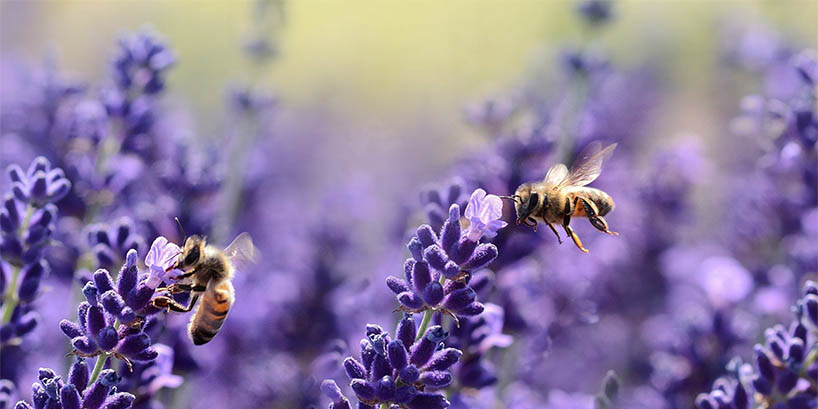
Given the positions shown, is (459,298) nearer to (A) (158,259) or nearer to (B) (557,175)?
(A) (158,259)

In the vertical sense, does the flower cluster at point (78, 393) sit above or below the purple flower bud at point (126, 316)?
below

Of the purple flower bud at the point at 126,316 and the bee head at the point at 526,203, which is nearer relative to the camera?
the purple flower bud at the point at 126,316

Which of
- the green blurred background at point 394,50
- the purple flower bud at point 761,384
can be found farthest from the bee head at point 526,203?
the green blurred background at point 394,50

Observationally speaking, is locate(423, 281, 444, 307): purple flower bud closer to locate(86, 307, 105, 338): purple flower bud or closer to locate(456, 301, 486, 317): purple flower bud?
locate(456, 301, 486, 317): purple flower bud

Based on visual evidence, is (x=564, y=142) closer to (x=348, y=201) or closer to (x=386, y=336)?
(x=348, y=201)

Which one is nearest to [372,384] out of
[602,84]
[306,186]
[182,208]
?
[182,208]

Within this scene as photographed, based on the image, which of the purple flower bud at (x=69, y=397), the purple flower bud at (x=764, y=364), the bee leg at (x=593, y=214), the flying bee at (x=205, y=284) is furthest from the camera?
the bee leg at (x=593, y=214)

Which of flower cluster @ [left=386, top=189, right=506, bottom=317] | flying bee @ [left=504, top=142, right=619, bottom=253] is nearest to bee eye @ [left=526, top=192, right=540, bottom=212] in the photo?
flying bee @ [left=504, top=142, right=619, bottom=253]

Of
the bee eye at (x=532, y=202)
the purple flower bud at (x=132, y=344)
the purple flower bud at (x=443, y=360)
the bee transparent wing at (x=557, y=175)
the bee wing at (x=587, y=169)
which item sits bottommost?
the purple flower bud at (x=443, y=360)

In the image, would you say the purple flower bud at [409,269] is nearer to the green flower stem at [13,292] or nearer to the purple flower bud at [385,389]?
the purple flower bud at [385,389]
